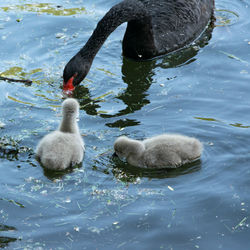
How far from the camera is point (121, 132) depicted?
22.4 feet

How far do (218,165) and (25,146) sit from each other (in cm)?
215

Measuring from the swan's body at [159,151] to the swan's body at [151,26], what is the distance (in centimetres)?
259

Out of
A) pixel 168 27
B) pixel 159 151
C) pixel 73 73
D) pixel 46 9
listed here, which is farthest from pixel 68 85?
pixel 46 9

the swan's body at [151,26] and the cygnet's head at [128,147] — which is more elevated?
the swan's body at [151,26]

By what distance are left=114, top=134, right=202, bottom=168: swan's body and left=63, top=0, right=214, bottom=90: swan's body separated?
Answer: 2586 mm

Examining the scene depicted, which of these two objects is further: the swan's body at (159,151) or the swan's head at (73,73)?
the swan's head at (73,73)

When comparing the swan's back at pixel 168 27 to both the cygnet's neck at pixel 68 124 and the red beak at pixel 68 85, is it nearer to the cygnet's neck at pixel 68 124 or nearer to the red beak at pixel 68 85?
the red beak at pixel 68 85

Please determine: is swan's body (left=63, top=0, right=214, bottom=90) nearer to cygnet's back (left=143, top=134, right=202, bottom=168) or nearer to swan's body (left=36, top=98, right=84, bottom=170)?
swan's body (left=36, top=98, right=84, bottom=170)

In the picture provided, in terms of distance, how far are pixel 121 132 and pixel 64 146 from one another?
113 centimetres

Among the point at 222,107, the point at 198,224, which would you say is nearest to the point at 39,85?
the point at 222,107

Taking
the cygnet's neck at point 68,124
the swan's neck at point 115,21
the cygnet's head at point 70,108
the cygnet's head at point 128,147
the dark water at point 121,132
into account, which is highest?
the swan's neck at point 115,21

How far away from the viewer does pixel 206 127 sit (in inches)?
271

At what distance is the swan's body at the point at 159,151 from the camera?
5953 mm

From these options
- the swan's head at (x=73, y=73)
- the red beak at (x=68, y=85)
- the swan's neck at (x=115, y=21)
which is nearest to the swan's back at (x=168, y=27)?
the swan's neck at (x=115, y=21)
